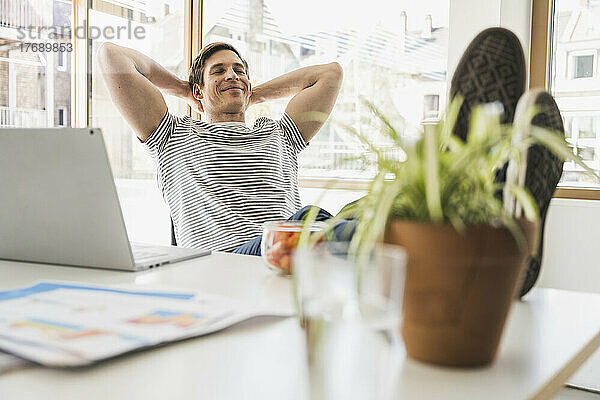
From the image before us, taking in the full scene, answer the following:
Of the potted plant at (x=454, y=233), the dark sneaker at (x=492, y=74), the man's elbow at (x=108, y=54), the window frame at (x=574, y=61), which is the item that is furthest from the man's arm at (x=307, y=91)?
the potted plant at (x=454, y=233)

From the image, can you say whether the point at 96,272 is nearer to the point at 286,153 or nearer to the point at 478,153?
the point at 478,153

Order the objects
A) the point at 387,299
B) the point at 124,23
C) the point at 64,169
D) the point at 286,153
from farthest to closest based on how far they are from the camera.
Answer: the point at 124,23, the point at 286,153, the point at 64,169, the point at 387,299

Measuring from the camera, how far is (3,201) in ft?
3.59

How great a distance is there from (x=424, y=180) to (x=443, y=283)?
9cm

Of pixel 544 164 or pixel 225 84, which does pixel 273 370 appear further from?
pixel 225 84

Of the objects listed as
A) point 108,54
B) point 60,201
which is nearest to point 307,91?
point 108,54

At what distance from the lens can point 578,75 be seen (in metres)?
2.65

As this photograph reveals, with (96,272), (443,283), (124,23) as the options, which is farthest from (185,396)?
(124,23)

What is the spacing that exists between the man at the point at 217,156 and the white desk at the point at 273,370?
1.17m

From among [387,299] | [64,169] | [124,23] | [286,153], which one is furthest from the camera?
[124,23]

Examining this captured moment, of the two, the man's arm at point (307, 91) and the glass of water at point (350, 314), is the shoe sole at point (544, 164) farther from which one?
the man's arm at point (307, 91)

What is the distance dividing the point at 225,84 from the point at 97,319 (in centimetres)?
170

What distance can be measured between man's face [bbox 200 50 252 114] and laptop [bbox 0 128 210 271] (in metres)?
1.22

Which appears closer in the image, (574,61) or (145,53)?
(574,61)
